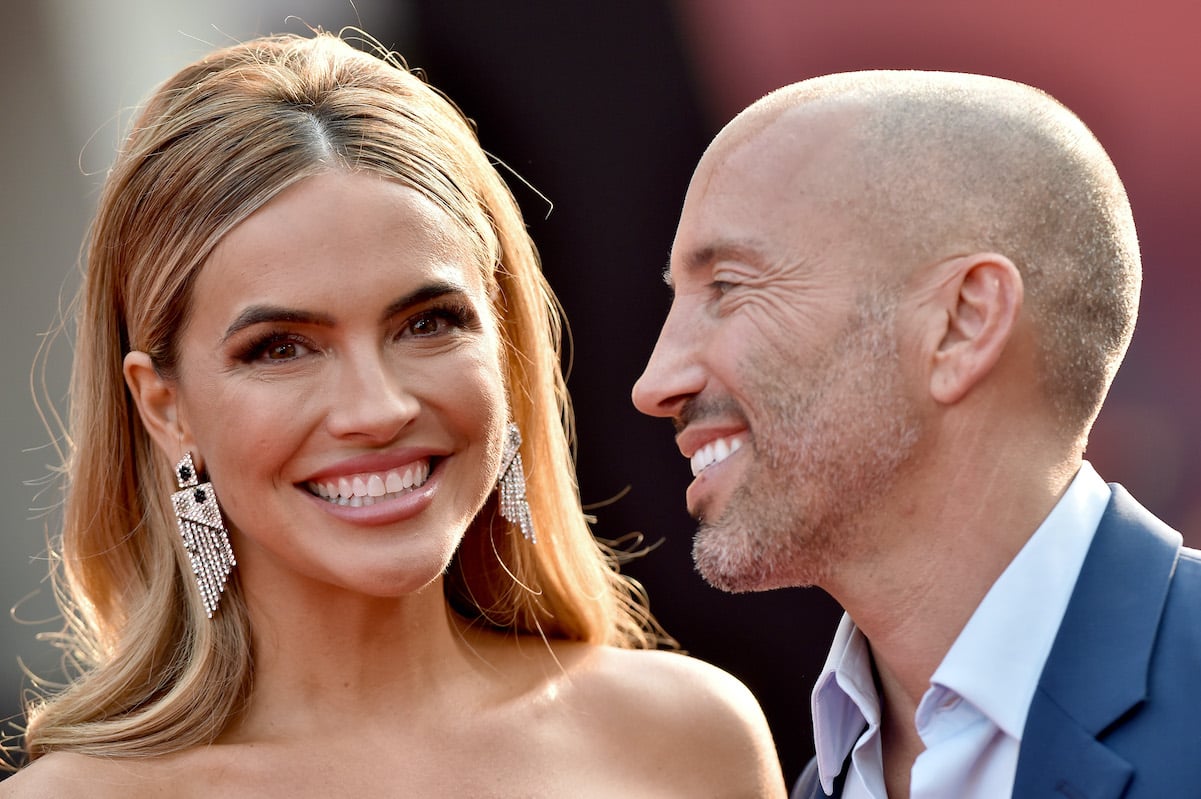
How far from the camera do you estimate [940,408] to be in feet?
7.43

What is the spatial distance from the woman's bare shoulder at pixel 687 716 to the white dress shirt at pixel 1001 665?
0.93 m

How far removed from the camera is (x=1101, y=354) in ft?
7.62

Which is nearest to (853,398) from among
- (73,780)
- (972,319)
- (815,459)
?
(815,459)

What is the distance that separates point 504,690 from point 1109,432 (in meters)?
1.95

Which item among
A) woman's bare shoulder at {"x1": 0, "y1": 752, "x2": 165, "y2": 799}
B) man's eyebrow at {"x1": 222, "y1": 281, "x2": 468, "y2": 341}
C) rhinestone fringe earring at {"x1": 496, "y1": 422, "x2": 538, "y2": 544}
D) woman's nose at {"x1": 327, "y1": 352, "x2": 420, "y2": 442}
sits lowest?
woman's bare shoulder at {"x1": 0, "y1": 752, "x2": 165, "y2": 799}

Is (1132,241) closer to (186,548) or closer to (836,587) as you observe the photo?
(836,587)

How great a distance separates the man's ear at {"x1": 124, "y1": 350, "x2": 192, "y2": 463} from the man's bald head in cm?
132

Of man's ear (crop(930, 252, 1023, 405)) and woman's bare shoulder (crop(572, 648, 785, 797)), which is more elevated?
man's ear (crop(930, 252, 1023, 405))

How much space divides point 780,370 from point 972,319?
1.02ft

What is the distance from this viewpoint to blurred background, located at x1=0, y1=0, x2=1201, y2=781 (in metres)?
4.07

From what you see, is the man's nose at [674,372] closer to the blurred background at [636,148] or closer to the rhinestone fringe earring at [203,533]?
the rhinestone fringe earring at [203,533]

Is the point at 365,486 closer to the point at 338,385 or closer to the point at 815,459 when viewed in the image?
the point at 338,385

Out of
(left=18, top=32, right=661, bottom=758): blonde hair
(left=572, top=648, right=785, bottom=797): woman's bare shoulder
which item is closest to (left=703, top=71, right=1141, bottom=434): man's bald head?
(left=18, top=32, right=661, bottom=758): blonde hair

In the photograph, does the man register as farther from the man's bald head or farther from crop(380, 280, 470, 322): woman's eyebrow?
crop(380, 280, 470, 322): woman's eyebrow
